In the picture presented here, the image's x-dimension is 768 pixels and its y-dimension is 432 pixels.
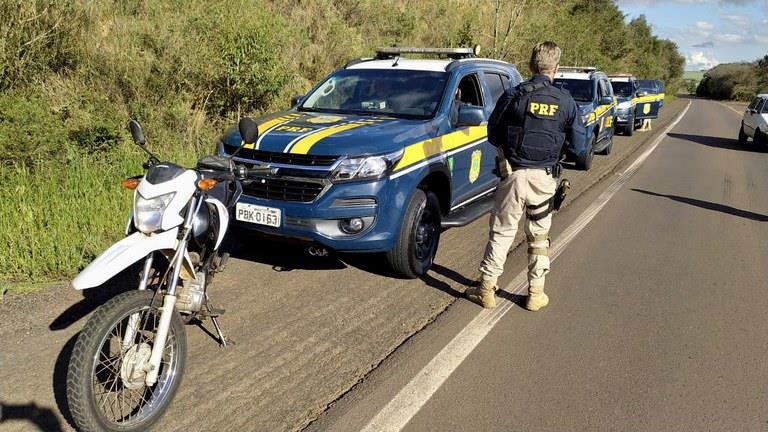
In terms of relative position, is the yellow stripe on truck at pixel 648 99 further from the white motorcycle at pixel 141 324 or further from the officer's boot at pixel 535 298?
the white motorcycle at pixel 141 324

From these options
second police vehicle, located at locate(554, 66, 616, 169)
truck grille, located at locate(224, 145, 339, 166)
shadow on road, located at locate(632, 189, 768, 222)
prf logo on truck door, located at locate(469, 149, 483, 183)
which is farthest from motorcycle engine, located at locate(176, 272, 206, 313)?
second police vehicle, located at locate(554, 66, 616, 169)

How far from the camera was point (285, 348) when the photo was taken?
153 inches

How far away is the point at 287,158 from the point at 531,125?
6.23 feet

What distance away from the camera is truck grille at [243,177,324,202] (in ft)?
15.3

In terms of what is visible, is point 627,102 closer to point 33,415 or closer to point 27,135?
point 27,135

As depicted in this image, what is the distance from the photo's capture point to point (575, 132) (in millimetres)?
4555

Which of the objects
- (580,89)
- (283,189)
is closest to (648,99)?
(580,89)

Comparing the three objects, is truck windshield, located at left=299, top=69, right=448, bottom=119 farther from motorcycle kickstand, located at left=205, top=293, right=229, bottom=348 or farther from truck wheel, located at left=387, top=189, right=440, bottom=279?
motorcycle kickstand, located at left=205, top=293, right=229, bottom=348

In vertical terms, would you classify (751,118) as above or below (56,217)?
above

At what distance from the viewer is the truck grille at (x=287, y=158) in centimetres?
464

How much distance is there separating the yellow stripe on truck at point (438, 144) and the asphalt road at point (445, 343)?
1.10 meters

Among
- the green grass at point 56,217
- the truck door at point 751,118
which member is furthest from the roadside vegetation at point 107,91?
the truck door at point 751,118

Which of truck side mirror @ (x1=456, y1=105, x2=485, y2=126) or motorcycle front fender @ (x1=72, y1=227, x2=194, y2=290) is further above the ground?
truck side mirror @ (x1=456, y1=105, x2=485, y2=126)

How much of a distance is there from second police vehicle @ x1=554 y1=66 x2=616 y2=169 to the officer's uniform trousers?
7.65m
